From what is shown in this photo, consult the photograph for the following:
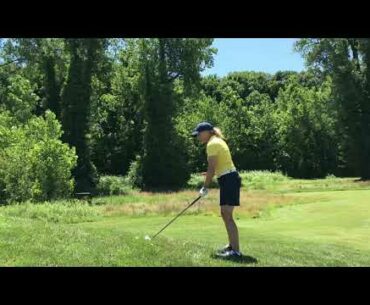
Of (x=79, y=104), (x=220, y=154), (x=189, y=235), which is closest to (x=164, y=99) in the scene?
(x=79, y=104)

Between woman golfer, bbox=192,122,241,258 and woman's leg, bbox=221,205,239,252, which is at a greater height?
woman golfer, bbox=192,122,241,258

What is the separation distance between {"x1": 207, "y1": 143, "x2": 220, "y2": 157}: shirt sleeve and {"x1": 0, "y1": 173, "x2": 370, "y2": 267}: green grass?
160cm

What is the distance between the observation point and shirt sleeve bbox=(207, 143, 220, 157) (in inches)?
364

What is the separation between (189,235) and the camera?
17312mm

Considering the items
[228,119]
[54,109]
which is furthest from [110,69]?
[228,119]

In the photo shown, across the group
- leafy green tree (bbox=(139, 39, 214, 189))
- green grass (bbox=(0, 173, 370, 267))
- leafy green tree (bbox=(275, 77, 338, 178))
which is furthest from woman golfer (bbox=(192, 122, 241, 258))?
leafy green tree (bbox=(275, 77, 338, 178))

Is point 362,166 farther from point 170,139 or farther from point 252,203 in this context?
point 252,203

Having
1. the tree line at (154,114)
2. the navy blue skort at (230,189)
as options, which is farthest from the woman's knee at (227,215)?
the tree line at (154,114)

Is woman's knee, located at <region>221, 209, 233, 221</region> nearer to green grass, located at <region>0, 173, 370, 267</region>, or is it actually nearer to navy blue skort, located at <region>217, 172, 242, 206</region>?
navy blue skort, located at <region>217, 172, 242, 206</region>

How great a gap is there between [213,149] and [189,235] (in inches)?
332

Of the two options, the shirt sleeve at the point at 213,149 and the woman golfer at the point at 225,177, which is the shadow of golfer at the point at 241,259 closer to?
the woman golfer at the point at 225,177

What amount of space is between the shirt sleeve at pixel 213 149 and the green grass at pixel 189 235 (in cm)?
160

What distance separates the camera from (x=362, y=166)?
182 ft

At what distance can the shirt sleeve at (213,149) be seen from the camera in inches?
364
